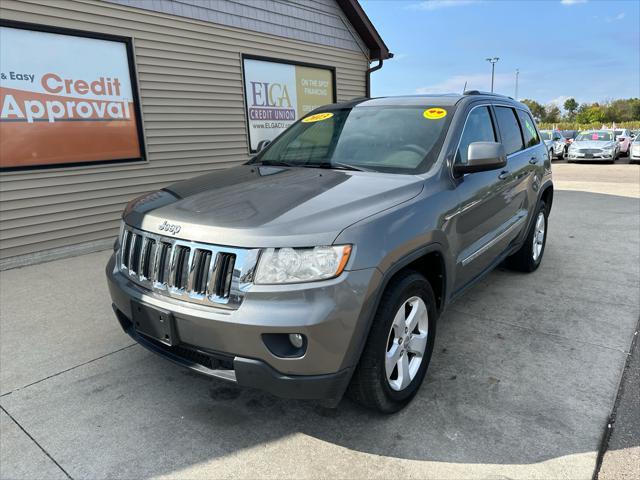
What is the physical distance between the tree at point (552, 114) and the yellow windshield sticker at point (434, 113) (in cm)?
9057

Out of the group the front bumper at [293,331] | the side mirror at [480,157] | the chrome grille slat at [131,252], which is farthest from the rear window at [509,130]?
the chrome grille slat at [131,252]

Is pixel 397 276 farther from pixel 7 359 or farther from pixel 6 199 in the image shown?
pixel 6 199

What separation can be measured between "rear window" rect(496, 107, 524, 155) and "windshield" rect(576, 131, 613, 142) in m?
19.8

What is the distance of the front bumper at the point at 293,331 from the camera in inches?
79.7

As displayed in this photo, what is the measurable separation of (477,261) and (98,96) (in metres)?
5.27

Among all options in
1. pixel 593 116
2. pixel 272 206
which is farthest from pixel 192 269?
pixel 593 116

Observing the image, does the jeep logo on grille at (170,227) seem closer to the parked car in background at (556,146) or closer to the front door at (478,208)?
the front door at (478,208)

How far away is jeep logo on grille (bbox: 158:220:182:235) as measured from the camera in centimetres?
236

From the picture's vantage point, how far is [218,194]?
2.71m

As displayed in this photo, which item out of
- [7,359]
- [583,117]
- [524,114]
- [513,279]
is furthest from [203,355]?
[583,117]

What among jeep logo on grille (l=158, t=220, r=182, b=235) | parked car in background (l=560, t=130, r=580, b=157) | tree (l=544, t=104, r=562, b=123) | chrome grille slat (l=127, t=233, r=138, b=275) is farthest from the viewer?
tree (l=544, t=104, r=562, b=123)

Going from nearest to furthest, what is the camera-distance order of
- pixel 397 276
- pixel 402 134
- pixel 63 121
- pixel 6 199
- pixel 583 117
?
pixel 397 276 < pixel 402 134 < pixel 6 199 < pixel 63 121 < pixel 583 117

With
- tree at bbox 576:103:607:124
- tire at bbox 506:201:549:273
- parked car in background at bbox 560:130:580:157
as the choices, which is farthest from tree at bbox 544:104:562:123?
tire at bbox 506:201:549:273

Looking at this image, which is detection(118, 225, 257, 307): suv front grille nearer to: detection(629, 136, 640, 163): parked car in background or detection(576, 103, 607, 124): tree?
detection(629, 136, 640, 163): parked car in background
